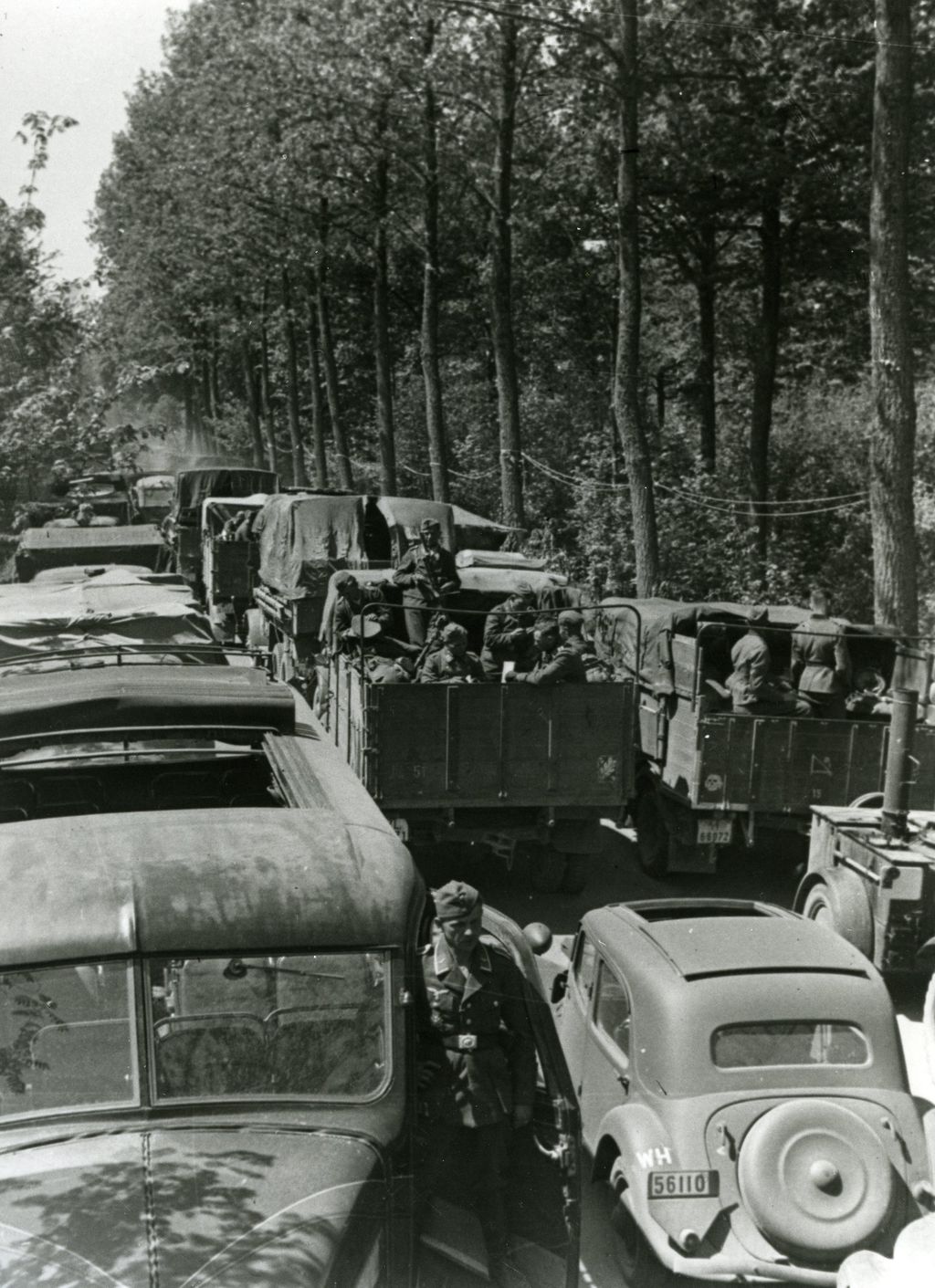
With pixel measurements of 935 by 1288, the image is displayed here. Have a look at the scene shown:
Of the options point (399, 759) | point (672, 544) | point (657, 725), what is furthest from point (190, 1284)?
point (672, 544)

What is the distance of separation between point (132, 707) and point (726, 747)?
222 inches

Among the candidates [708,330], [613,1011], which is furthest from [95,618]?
[708,330]

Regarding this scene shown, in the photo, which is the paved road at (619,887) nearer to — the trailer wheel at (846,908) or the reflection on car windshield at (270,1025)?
the trailer wheel at (846,908)

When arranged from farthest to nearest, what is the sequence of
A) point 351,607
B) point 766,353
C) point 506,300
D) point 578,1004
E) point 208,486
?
point 208,486 < point 766,353 < point 506,300 < point 351,607 < point 578,1004

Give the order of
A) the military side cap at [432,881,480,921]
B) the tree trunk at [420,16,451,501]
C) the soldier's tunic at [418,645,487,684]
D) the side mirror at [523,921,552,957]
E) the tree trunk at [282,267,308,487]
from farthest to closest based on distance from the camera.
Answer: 1. the tree trunk at [282,267,308,487]
2. the tree trunk at [420,16,451,501]
3. the soldier's tunic at [418,645,487,684]
4. the side mirror at [523,921,552,957]
5. the military side cap at [432,881,480,921]

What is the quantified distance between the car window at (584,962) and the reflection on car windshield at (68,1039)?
3.39 meters

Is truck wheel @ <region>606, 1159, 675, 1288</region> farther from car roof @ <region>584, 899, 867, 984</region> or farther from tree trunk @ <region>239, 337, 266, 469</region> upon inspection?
tree trunk @ <region>239, 337, 266, 469</region>

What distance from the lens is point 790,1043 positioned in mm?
6297

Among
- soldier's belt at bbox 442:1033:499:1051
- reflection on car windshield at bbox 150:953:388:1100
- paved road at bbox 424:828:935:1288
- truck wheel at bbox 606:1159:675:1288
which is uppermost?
reflection on car windshield at bbox 150:953:388:1100

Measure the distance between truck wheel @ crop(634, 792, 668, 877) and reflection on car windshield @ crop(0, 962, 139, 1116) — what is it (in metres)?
8.22

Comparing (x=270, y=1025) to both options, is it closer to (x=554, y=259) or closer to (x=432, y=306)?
(x=432, y=306)

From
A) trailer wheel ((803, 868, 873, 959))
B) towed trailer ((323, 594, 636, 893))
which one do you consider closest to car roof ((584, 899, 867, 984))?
trailer wheel ((803, 868, 873, 959))

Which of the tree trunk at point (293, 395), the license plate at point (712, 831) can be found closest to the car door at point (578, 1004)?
the license plate at point (712, 831)

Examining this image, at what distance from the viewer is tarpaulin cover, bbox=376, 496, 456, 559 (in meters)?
18.0
